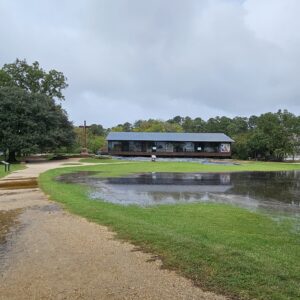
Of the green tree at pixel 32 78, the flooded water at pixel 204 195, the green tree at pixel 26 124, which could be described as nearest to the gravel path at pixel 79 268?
the flooded water at pixel 204 195

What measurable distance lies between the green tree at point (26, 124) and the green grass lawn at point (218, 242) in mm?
29475

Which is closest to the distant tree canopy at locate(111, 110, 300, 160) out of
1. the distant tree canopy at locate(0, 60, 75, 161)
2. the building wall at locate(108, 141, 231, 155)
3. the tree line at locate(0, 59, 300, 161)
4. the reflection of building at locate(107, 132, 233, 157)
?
the tree line at locate(0, 59, 300, 161)

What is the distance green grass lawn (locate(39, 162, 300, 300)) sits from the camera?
15.5ft

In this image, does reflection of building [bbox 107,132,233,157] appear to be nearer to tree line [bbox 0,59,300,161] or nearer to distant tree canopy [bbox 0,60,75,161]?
tree line [bbox 0,59,300,161]

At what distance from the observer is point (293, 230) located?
852 centimetres

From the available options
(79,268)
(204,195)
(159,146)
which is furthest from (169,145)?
(79,268)

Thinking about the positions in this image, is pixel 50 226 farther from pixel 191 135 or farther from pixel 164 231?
pixel 191 135

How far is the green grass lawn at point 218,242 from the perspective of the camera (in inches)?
186

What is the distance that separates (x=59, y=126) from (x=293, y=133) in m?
36.2

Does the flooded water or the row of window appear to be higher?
the row of window

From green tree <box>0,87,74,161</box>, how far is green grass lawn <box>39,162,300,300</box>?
29475mm

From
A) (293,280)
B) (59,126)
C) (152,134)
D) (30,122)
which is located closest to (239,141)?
(152,134)

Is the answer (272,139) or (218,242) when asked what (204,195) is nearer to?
(218,242)

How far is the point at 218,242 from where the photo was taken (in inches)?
269
